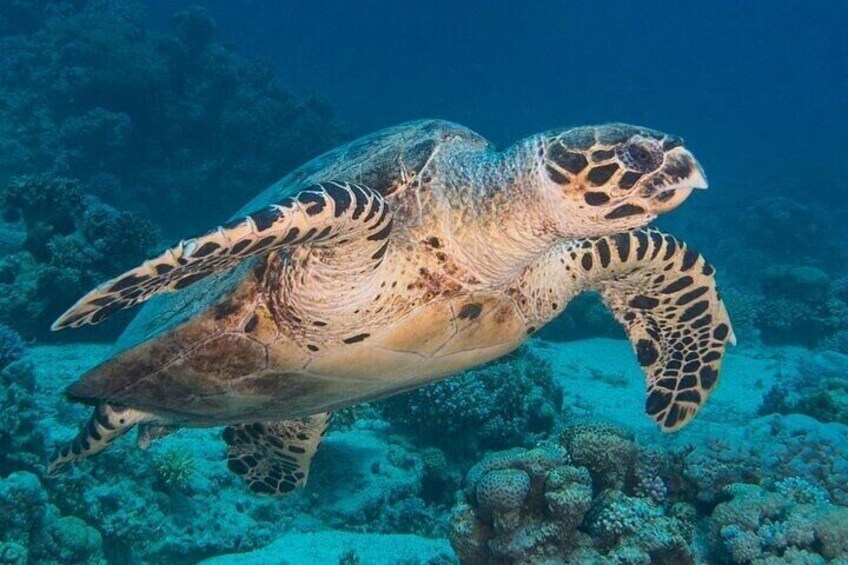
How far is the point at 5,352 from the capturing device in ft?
20.7

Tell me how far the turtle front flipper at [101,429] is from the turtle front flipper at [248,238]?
183cm

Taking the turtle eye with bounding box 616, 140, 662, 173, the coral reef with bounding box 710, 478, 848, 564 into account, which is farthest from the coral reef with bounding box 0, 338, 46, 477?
the coral reef with bounding box 710, 478, 848, 564

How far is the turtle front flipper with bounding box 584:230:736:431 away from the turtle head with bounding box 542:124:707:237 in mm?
1288

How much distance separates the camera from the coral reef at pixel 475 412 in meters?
7.07

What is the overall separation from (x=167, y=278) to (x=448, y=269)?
151 centimetres

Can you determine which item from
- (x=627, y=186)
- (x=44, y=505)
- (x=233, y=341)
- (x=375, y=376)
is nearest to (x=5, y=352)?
(x=44, y=505)

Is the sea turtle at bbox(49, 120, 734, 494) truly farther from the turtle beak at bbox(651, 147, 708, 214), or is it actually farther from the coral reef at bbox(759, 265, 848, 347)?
the coral reef at bbox(759, 265, 848, 347)

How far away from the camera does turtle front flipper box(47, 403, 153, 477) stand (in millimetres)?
4305

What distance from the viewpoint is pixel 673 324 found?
180 inches

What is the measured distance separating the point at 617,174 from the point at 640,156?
132mm

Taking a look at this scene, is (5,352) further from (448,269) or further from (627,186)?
(627,186)

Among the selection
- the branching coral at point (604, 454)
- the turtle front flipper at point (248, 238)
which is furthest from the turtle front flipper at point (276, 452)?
the turtle front flipper at point (248, 238)

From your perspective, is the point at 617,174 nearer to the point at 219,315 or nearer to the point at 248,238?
the point at 248,238

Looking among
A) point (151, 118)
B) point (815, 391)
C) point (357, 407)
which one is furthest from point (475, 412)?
point (151, 118)
